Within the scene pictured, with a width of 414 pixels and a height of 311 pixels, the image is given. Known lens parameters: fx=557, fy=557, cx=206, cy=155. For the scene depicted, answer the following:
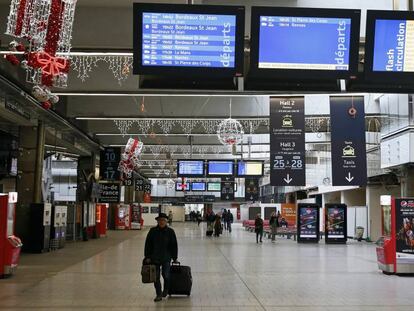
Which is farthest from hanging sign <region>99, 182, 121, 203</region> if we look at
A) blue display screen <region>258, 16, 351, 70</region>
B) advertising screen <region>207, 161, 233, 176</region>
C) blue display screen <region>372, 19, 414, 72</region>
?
blue display screen <region>372, 19, 414, 72</region>

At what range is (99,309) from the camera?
29.7ft

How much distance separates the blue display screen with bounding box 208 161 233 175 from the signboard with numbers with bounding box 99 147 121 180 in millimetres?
5022

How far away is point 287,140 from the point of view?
17922 millimetres

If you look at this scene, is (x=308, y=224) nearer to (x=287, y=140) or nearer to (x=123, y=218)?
(x=287, y=140)

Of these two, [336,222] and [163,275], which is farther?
[336,222]

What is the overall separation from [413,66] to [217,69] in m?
2.62

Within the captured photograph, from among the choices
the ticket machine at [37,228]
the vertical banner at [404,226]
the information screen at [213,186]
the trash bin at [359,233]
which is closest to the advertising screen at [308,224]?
the trash bin at [359,233]

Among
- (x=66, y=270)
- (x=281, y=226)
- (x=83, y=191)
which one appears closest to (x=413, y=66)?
(x=66, y=270)

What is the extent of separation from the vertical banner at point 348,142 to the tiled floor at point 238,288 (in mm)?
2711

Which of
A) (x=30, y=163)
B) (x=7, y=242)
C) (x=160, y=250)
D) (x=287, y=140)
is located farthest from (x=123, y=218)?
(x=160, y=250)

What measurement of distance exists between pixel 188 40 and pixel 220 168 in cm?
2349

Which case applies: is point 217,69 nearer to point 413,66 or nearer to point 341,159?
point 413,66

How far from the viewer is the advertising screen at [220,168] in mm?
30328

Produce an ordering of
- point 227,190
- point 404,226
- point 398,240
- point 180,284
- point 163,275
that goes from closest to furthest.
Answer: point 163,275
point 180,284
point 398,240
point 404,226
point 227,190
